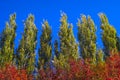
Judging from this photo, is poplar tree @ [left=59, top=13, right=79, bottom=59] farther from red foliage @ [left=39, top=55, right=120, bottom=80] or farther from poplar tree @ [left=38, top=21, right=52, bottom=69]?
red foliage @ [left=39, top=55, right=120, bottom=80]

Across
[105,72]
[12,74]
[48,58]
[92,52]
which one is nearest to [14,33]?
[48,58]

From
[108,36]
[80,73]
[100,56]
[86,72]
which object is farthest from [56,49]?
[86,72]

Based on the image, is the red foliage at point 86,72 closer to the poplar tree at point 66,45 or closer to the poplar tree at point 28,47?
the poplar tree at point 66,45

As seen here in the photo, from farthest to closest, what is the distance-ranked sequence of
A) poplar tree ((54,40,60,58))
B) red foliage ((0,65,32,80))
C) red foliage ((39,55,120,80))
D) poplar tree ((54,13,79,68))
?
poplar tree ((54,40,60,58))
poplar tree ((54,13,79,68))
red foliage ((0,65,32,80))
red foliage ((39,55,120,80))

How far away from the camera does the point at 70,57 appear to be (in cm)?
2661

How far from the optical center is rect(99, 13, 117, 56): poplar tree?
2753 centimetres

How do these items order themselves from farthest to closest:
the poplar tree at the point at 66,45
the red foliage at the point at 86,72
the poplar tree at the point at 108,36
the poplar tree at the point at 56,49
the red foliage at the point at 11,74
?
1. the poplar tree at the point at 56,49
2. the poplar tree at the point at 108,36
3. the poplar tree at the point at 66,45
4. the red foliage at the point at 11,74
5. the red foliage at the point at 86,72

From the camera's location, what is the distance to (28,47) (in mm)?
28344

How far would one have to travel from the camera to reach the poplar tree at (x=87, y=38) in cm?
2742

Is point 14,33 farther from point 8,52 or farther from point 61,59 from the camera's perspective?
point 61,59

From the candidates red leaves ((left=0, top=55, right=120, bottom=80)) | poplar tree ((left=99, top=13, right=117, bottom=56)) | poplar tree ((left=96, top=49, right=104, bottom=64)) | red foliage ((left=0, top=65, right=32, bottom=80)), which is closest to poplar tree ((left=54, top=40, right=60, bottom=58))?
poplar tree ((left=96, top=49, right=104, bottom=64))

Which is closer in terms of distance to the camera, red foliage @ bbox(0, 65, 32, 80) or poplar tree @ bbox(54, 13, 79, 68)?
red foliage @ bbox(0, 65, 32, 80)

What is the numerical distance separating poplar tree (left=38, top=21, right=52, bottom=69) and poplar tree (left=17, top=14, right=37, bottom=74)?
587mm

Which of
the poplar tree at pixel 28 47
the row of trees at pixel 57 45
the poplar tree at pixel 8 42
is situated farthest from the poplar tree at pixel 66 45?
the poplar tree at pixel 8 42
